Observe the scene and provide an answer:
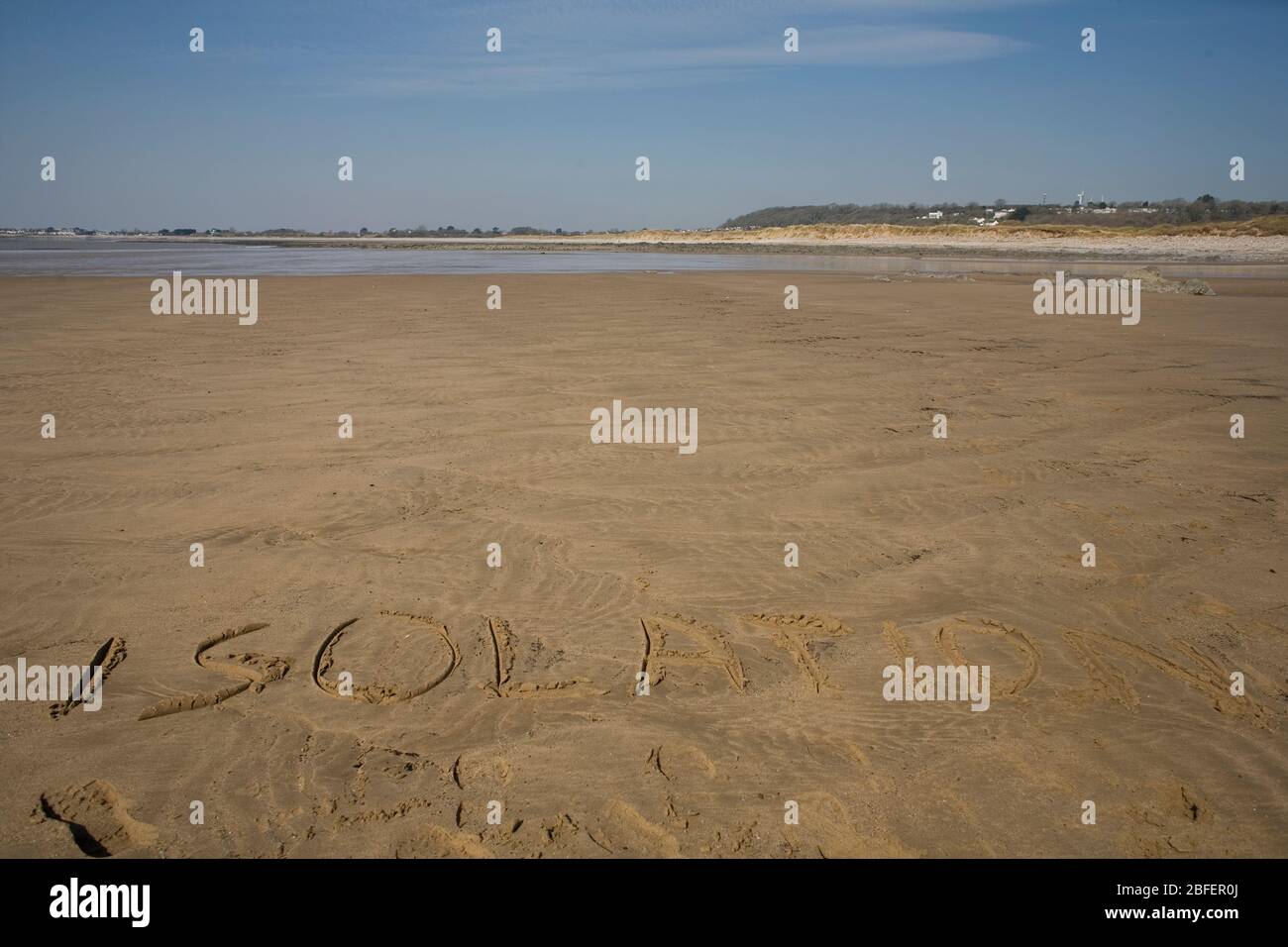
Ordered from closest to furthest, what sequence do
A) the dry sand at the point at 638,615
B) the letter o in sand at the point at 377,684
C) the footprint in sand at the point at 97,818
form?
the footprint in sand at the point at 97,818 → the dry sand at the point at 638,615 → the letter o in sand at the point at 377,684

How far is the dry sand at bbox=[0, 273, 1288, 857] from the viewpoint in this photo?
10.1ft

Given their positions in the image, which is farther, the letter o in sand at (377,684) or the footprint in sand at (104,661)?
the letter o in sand at (377,684)

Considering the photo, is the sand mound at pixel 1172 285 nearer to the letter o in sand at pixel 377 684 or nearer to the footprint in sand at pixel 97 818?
the letter o in sand at pixel 377 684

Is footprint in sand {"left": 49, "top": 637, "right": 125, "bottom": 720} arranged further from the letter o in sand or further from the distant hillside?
the distant hillside

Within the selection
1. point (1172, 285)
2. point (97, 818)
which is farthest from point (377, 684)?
point (1172, 285)

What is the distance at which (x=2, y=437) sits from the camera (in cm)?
745

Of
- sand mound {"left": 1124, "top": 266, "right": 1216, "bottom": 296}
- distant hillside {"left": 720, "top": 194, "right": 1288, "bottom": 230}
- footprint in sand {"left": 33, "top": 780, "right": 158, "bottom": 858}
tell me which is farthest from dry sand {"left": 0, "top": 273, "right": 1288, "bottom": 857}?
distant hillside {"left": 720, "top": 194, "right": 1288, "bottom": 230}

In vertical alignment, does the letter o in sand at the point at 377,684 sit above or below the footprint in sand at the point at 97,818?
above

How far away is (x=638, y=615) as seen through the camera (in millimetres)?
4543

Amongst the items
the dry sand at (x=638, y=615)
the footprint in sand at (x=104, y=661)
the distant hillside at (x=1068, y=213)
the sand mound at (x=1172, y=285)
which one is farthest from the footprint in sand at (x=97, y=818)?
A: the distant hillside at (x=1068, y=213)

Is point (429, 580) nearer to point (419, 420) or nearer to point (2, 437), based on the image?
point (419, 420)

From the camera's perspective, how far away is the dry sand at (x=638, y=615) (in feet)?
10.1
